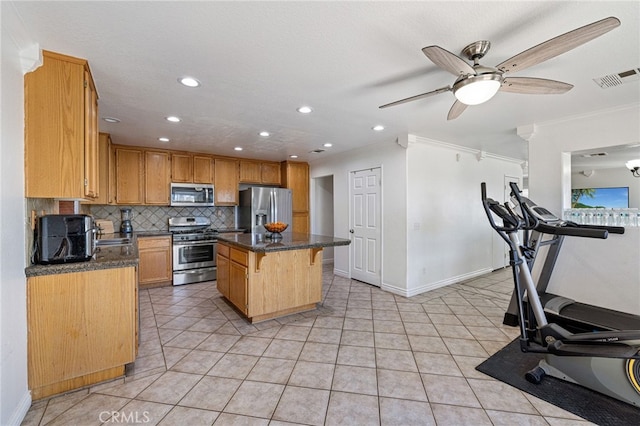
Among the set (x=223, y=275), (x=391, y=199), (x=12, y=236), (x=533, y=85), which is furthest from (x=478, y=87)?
(x=223, y=275)

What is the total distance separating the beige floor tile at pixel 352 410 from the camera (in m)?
1.68

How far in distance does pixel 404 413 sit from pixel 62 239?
8.44 ft

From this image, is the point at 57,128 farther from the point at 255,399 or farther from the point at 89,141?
the point at 255,399

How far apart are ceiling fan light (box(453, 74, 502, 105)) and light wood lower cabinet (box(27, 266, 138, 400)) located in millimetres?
2658

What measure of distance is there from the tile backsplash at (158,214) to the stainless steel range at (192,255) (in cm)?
18

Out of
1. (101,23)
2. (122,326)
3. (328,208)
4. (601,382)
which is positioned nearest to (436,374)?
(601,382)

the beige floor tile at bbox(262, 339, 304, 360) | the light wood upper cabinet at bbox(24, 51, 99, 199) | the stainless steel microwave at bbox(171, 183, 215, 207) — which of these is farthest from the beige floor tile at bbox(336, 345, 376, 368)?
the stainless steel microwave at bbox(171, 183, 215, 207)

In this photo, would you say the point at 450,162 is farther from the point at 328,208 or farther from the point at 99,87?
the point at 99,87

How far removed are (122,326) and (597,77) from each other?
4162 mm

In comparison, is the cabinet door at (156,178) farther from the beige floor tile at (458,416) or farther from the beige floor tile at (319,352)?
the beige floor tile at (458,416)

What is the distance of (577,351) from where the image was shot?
196 centimetres

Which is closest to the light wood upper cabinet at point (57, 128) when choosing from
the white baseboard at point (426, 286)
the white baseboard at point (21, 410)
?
the white baseboard at point (21, 410)

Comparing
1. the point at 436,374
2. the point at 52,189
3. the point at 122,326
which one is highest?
the point at 52,189

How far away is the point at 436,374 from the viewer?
2.16 m
